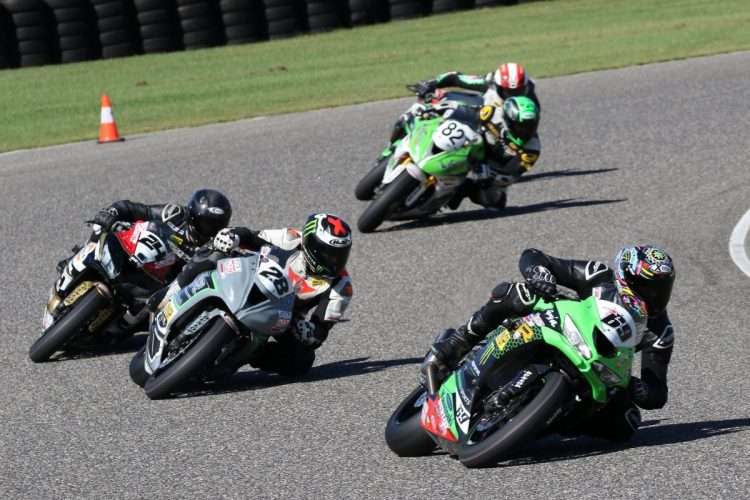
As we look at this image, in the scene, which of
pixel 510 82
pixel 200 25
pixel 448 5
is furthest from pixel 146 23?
pixel 510 82

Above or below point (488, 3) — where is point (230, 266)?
above

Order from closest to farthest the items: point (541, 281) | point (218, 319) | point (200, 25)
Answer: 1. point (541, 281)
2. point (218, 319)
3. point (200, 25)

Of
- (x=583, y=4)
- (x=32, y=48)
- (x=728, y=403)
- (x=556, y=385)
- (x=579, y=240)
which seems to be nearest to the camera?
(x=556, y=385)

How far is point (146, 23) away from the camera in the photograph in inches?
1032

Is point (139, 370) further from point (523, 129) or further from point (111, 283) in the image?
point (523, 129)

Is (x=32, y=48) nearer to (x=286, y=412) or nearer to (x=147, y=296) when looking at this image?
(x=147, y=296)

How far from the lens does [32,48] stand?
83.6 feet

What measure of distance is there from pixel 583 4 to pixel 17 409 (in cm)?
2474

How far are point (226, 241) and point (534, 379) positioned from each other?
254 centimetres

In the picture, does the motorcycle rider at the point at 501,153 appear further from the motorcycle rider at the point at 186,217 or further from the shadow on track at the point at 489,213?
the motorcycle rider at the point at 186,217

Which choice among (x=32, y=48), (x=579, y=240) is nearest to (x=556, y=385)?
(x=579, y=240)

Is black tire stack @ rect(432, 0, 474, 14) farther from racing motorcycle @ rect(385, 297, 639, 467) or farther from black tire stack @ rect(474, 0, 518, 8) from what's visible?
racing motorcycle @ rect(385, 297, 639, 467)

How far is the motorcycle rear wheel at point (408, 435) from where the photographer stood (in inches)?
268

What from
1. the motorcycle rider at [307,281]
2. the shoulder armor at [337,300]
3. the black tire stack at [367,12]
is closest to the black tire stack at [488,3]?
the black tire stack at [367,12]
